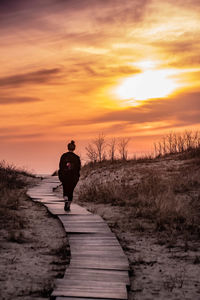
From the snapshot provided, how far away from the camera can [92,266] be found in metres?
5.91

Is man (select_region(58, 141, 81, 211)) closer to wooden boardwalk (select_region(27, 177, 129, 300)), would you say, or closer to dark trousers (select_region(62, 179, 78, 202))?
dark trousers (select_region(62, 179, 78, 202))

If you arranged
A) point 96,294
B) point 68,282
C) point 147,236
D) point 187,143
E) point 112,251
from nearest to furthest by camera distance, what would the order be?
1. point 96,294
2. point 68,282
3. point 112,251
4. point 147,236
5. point 187,143

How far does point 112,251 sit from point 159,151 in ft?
64.9

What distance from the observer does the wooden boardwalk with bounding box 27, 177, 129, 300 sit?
4789 millimetres

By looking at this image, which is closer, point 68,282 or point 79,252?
point 68,282

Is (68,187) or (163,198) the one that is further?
(163,198)

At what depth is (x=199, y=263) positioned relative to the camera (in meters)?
6.69

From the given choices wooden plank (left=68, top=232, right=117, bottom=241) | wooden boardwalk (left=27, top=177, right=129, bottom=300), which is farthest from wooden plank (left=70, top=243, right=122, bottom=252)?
wooden plank (left=68, top=232, right=117, bottom=241)

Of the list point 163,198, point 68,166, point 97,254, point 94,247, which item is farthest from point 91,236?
point 163,198

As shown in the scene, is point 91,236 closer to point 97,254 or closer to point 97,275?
point 97,254

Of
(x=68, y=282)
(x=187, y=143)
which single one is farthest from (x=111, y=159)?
(x=68, y=282)

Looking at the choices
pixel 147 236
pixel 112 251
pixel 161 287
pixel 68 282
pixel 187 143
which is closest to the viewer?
pixel 68 282

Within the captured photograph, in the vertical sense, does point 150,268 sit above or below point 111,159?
below

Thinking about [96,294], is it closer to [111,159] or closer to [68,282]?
[68,282]
